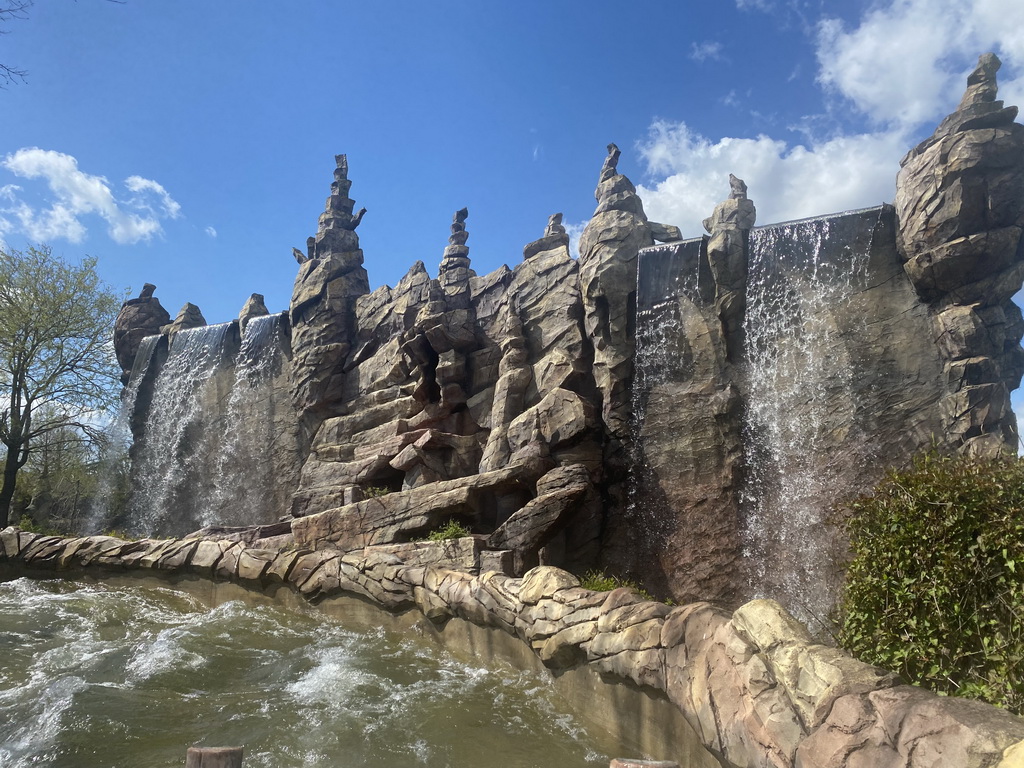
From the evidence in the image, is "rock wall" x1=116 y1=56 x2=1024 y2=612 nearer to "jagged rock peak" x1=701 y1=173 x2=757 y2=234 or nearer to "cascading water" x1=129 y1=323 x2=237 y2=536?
"jagged rock peak" x1=701 y1=173 x2=757 y2=234

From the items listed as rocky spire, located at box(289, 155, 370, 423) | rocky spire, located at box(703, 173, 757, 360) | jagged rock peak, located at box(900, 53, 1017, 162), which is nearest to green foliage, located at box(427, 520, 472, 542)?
rocky spire, located at box(703, 173, 757, 360)

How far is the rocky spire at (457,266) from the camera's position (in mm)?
25422

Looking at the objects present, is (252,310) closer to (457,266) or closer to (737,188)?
(457,266)

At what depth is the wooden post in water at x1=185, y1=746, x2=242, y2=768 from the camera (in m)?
4.57

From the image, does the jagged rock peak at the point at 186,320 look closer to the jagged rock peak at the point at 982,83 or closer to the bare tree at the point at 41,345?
the bare tree at the point at 41,345

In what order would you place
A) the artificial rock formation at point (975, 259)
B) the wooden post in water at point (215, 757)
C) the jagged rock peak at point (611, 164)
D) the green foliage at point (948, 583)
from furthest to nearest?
the jagged rock peak at point (611, 164) < the artificial rock formation at point (975, 259) < the green foliage at point (948, 583) < the wooden post in water at point (215, 757)

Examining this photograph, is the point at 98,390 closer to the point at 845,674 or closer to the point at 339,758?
the point at 339,758

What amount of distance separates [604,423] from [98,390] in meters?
22.9

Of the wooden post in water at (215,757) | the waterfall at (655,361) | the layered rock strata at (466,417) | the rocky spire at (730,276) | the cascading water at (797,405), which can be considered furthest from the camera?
the rocky spire at (730,276)

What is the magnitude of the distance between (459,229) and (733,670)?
2400 centimetres

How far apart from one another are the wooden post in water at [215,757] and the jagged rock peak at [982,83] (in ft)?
66.9

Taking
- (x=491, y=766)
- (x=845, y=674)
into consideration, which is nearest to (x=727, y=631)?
(x=845, y=674)

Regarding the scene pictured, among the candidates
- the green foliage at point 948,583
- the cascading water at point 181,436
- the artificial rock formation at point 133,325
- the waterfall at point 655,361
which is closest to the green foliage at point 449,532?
the waterfall at point 655,361

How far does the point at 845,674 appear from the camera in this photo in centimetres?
492
